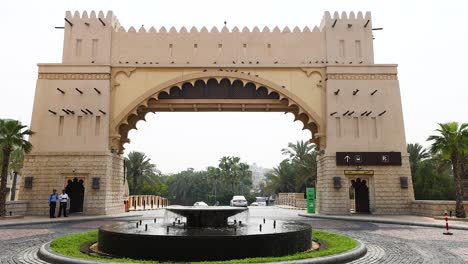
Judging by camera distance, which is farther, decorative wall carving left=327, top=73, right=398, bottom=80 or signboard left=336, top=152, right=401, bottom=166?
decorative wall carving left=327, top=73, right=398, bottom=80

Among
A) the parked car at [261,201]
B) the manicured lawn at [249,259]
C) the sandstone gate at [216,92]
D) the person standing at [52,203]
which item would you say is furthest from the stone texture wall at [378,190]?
the parked car at [261,201]

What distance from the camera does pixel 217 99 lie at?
930 inches

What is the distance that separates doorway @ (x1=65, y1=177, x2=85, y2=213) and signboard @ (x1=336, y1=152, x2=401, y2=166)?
16.4 meters

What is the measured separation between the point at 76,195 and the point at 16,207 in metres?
3.99

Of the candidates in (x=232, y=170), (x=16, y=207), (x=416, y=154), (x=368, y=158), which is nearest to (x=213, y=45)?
(x=368, y=158)

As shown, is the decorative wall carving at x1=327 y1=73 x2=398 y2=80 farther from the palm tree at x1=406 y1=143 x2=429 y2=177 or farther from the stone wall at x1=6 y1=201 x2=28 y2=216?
the stone wall at x1=6 y1=201 x2=28 y2=216

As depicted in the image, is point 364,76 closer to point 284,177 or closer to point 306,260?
point 306,260

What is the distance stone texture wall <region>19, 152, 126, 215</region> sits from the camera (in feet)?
71.0

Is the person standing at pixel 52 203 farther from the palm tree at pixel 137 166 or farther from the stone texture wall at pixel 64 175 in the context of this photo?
the palm tree at pixel 137 166

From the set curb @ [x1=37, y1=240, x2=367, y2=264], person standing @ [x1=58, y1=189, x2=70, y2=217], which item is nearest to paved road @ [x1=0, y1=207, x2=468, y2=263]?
curb @ [x1=37, y1=240, x2=367, y2=264]

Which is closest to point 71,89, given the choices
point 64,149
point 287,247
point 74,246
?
point 64,149

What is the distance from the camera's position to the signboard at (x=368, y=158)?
2231 cm

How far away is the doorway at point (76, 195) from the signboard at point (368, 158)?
16.4 meters

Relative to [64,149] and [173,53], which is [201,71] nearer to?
[173,53]
